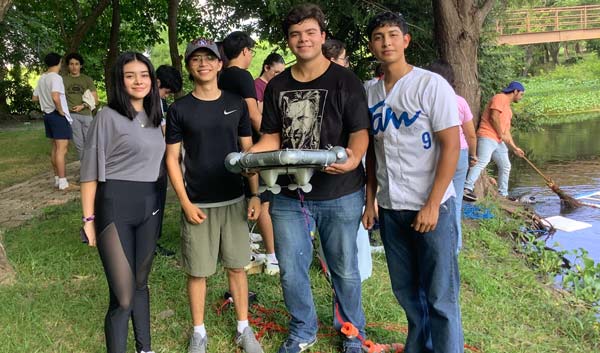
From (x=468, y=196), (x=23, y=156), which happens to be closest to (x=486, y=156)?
(x=468, y=196)

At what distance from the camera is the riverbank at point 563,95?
419 inches

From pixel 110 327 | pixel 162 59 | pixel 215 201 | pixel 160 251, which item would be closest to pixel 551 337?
pixel 215 201

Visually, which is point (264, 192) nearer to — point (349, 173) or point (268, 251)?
point (349, 173)

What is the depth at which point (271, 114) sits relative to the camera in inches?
102

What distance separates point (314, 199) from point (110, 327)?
1.17 metres

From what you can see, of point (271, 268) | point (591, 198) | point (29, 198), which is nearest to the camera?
point (271, 268)

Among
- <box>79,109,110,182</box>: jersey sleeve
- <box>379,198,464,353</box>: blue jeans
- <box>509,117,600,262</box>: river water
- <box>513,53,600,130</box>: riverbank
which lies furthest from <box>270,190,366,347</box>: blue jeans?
<box>513,53,600,130</box>: riverbank

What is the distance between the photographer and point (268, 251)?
4047mm

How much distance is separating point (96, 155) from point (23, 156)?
8.77 m

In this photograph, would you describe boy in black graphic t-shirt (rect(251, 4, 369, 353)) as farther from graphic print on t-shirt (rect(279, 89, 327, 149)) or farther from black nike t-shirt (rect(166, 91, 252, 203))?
black nike t-shirt (rect(166, 91, 252, 203))

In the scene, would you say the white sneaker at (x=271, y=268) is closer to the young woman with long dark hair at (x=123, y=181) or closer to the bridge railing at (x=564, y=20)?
the young woman with long dark hair at (x=123, y=181)

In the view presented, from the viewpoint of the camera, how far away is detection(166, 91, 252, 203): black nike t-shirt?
2.62 meters

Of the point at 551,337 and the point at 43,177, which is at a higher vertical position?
the point at 43,177

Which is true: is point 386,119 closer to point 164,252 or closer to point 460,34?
point 164,252
